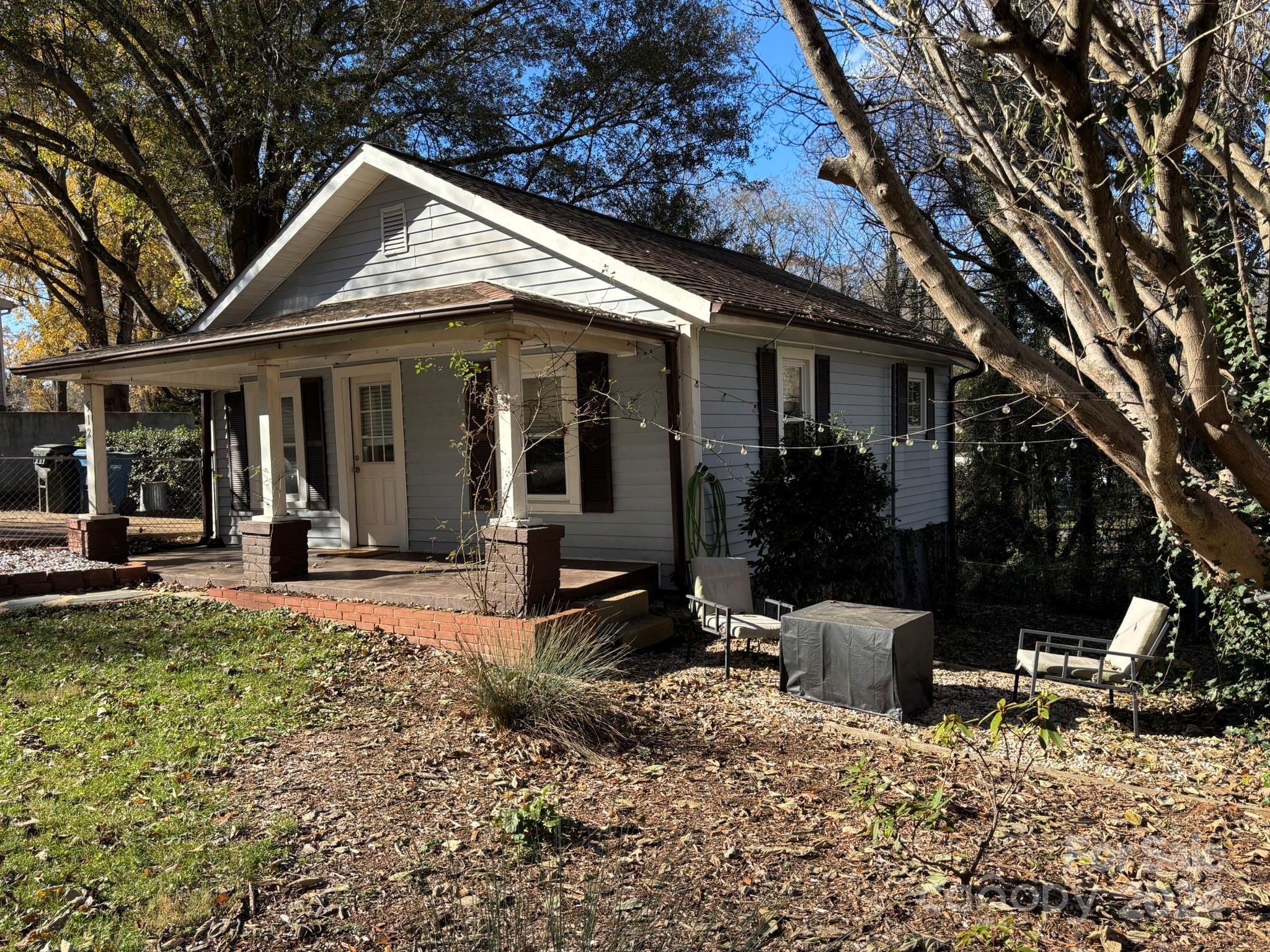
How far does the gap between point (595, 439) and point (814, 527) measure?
2513 millimetres

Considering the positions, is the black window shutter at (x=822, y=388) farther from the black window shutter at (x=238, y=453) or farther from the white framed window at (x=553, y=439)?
the black window shutter at (x=238, y=453)

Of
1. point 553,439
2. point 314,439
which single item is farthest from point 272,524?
point 553,439

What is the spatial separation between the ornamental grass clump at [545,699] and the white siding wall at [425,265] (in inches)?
181

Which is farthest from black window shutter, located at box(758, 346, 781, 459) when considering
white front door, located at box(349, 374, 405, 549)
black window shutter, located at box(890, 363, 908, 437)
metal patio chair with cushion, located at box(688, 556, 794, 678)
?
white front door, located at box(349, 374, 405, 549)

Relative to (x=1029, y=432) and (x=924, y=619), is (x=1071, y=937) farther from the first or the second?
(x=1029, y=432)

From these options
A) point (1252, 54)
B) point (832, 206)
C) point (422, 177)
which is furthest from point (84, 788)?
point (832, 206)

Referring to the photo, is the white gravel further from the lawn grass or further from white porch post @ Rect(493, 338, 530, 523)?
white porch post @ Rect(493, 338, 530, 523)

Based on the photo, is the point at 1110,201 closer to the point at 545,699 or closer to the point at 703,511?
the point at 545,699

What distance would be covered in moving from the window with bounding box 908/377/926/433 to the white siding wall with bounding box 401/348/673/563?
255 inches

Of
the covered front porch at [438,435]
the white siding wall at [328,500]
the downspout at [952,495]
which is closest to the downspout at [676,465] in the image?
the covered front porch at [438,435]

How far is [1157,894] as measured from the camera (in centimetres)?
385

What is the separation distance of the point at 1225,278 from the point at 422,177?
7978 millimetres

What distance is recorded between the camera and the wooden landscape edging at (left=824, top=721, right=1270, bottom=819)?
4937mm

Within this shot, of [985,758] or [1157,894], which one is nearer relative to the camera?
[1157,894]
